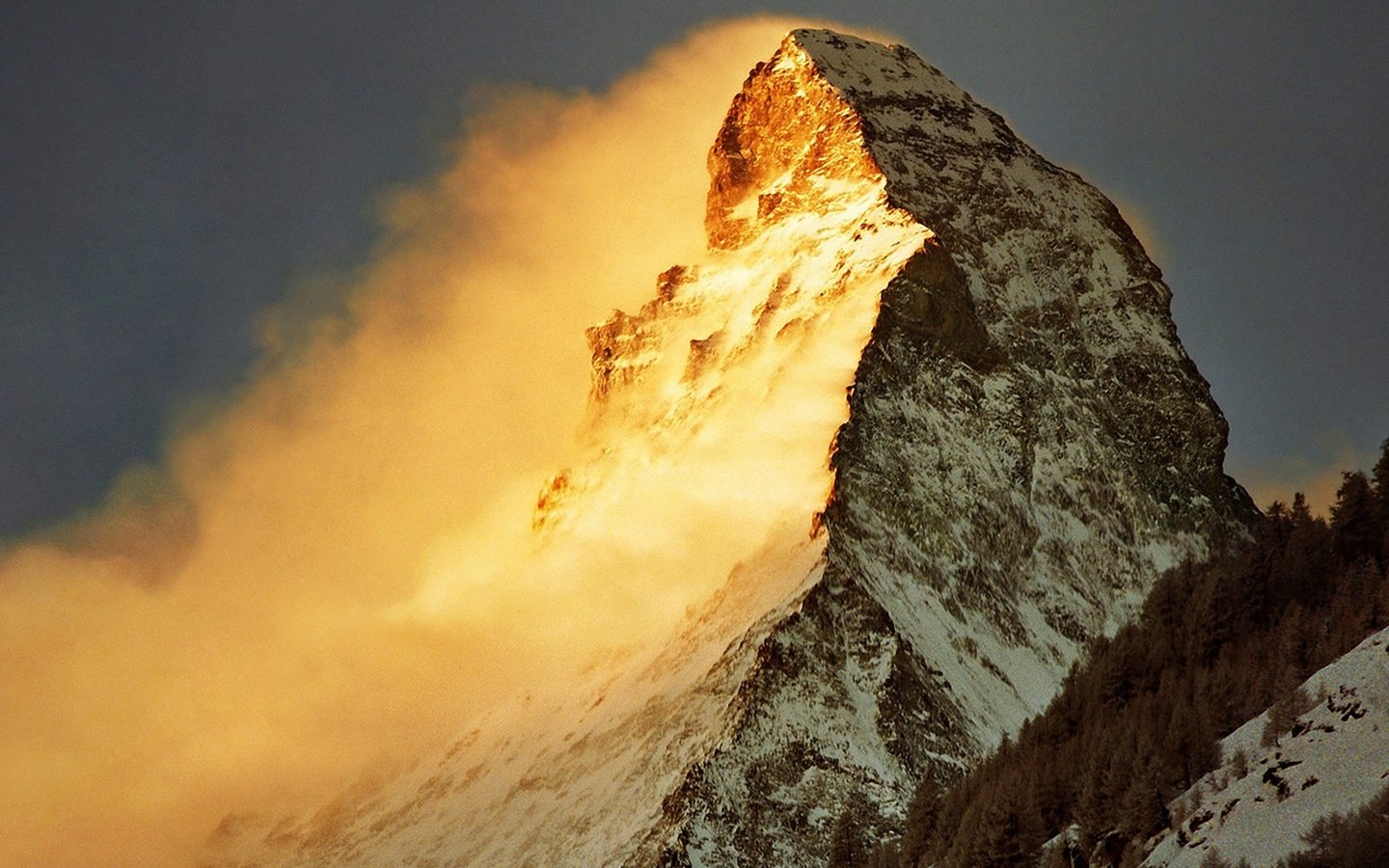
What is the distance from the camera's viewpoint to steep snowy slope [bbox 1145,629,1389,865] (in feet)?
244

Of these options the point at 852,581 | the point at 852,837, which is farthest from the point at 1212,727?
the point at 852,581

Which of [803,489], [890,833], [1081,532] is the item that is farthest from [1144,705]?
[1081,532]

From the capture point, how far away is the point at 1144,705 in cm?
10212

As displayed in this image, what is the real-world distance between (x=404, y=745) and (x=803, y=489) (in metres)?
36.2

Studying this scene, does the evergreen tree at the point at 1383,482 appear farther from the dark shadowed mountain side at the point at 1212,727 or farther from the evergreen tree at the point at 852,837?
the evergreen tree at the point at 852,837

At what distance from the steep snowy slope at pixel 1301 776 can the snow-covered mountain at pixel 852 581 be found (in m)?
45.8

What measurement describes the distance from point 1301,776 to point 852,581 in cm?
6977

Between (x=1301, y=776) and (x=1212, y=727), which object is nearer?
(x=1301, y=776)

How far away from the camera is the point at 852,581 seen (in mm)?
147250

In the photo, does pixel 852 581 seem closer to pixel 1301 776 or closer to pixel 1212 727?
pixel 1212 727

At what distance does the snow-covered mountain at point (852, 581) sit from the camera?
134m

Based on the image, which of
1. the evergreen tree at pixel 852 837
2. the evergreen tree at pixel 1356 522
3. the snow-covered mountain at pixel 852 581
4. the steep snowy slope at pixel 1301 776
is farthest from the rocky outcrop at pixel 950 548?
the steep snowy slope at pixel 1301 776

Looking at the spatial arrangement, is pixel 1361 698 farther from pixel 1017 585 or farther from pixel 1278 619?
pixel 1017 585

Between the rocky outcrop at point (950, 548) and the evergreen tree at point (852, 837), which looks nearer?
the evergreen tree at point (852, 837)
